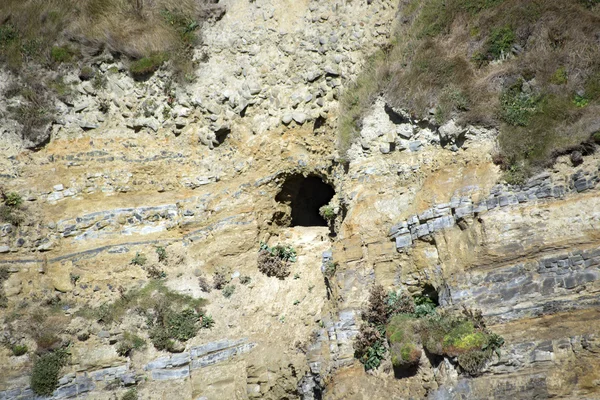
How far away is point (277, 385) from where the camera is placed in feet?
54.2

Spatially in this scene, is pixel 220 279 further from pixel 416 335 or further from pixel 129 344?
pixel 416 335

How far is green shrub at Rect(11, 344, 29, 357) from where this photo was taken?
663 inches

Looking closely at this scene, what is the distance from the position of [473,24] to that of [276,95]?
261 inches

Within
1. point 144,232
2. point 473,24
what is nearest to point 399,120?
point 473,24

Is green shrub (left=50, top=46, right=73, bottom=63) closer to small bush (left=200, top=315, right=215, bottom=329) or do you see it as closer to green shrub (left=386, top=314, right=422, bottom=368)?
small bush (left=200, top=315, right=215, bottom=329)

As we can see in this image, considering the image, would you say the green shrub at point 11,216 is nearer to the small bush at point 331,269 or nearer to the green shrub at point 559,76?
the small bush at point 331,269

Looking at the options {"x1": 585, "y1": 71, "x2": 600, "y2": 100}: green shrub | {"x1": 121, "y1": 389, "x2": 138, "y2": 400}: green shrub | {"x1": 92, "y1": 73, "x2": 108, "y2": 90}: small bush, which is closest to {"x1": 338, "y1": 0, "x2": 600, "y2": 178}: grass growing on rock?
Result: {"x1": 585, "y1": 71, "x2": 600, "y2": 100}: green shrub

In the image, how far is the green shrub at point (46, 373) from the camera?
16.4 metres

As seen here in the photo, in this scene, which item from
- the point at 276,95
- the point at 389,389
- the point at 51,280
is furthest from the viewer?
the point at 276,95

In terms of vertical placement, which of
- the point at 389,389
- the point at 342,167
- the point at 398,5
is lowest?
the point at 389,389

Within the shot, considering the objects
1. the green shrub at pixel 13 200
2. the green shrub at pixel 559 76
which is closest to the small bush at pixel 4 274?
the green shrub at pixel 13 200

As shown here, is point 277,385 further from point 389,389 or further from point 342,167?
point 342,167

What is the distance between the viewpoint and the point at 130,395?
1656 cm

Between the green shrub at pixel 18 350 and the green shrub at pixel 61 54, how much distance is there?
980 centimetres
